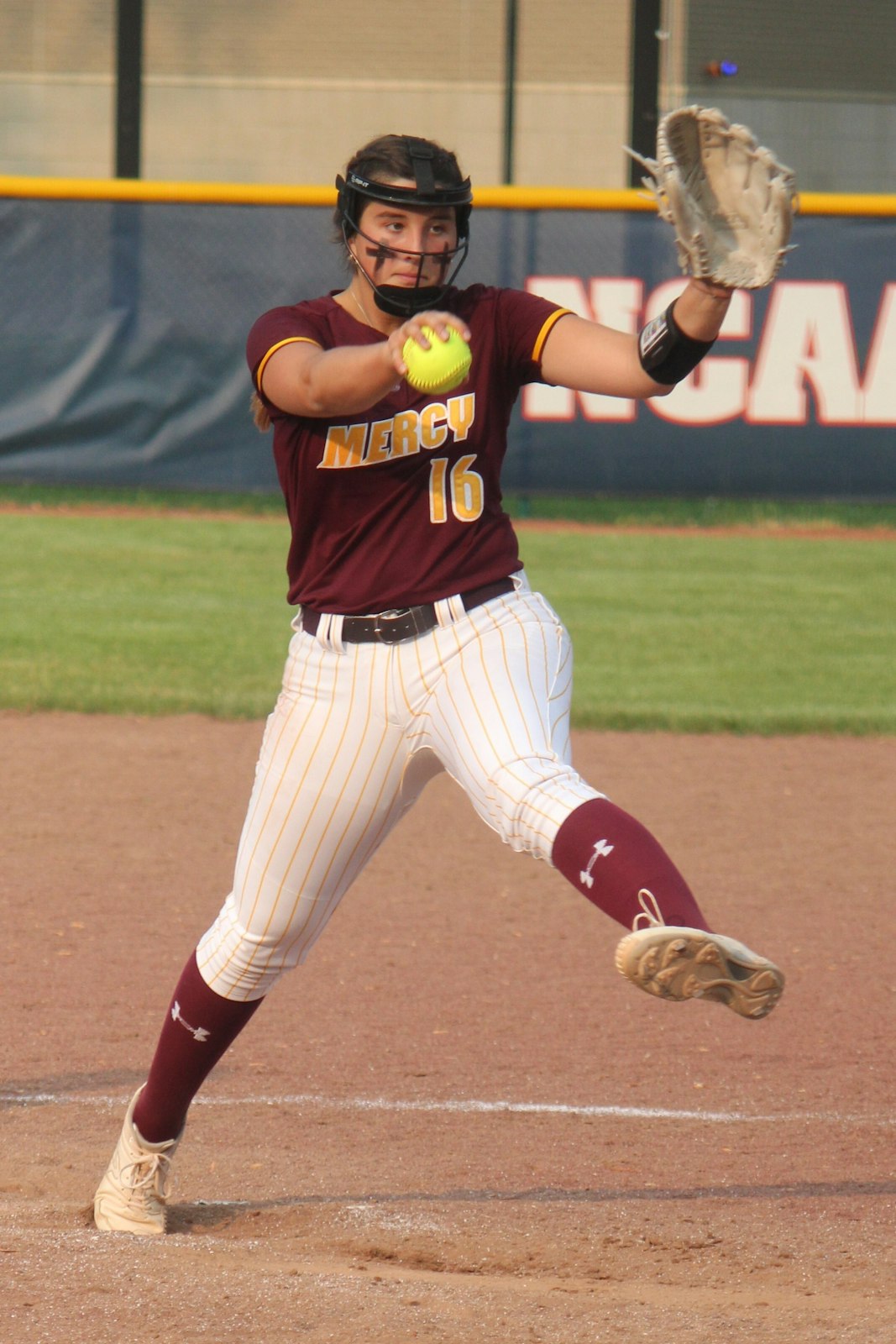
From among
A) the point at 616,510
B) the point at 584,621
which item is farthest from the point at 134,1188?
the point at 616,510

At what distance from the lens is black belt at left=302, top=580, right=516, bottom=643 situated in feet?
9.48

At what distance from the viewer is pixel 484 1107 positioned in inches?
146

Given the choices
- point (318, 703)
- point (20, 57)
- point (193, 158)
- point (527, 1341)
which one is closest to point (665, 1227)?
point (527, 1341)

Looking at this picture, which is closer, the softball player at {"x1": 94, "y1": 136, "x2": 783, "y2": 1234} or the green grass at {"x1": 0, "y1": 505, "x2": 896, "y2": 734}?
the softball player at {"x1": 94, "y1": 136, "x2": 783, "y2": 1234}

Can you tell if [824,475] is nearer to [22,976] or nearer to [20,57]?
[22,976]

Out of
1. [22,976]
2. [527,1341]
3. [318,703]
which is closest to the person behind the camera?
[527,1341]

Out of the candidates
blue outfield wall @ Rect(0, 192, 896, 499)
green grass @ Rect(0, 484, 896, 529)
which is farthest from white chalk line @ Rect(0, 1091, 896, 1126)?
green grass @ Rect(0, 484, 896, 529)

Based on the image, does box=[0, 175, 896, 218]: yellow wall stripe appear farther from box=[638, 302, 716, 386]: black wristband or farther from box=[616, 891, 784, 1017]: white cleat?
box=[616, 891, 784, 1017]: white cleat

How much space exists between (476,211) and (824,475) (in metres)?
2.80

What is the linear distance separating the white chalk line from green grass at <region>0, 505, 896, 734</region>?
12.2ft

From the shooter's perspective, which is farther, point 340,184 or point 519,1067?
point 519,1067

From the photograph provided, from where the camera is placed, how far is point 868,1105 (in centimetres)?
376

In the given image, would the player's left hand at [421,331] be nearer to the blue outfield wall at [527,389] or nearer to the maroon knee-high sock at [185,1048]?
the maroon knee-high sock at [185,1048]

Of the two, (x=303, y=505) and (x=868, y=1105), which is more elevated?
(x=303, y=505)
